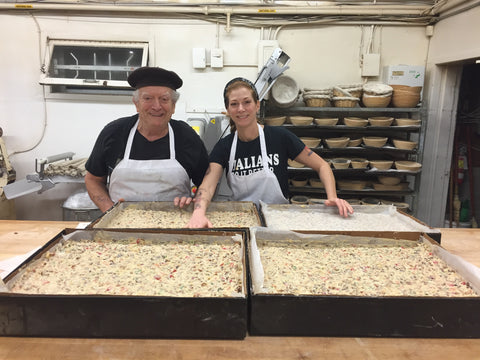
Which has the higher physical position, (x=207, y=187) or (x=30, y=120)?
(x=30, y=120)

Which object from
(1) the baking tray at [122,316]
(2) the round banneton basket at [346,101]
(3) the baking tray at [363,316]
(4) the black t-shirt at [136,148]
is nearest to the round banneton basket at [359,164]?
(2) the round banneton basket at [346,101]

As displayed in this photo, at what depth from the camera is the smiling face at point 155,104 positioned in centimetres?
187

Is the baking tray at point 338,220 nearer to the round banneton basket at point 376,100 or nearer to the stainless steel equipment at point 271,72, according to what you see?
the stainless steel equipment at point 271,72

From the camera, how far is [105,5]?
3711mm

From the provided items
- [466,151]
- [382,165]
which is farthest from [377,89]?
[466,151]

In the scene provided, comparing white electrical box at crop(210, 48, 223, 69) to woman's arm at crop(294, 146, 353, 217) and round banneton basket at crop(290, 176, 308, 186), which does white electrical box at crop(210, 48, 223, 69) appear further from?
woman's arm at crop(294, 146, 353, 217)

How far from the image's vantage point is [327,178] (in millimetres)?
2055

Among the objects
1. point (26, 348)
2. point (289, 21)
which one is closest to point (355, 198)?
point (289, 21)

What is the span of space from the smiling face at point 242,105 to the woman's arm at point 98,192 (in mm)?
994

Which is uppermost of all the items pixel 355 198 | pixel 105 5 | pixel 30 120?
pixel 105 5

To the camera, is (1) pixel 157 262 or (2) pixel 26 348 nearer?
(2) pixel 26 348

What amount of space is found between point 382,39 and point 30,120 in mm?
4460

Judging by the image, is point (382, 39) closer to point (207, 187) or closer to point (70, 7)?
point (207, 187)

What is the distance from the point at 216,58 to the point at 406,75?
87.2 inches
